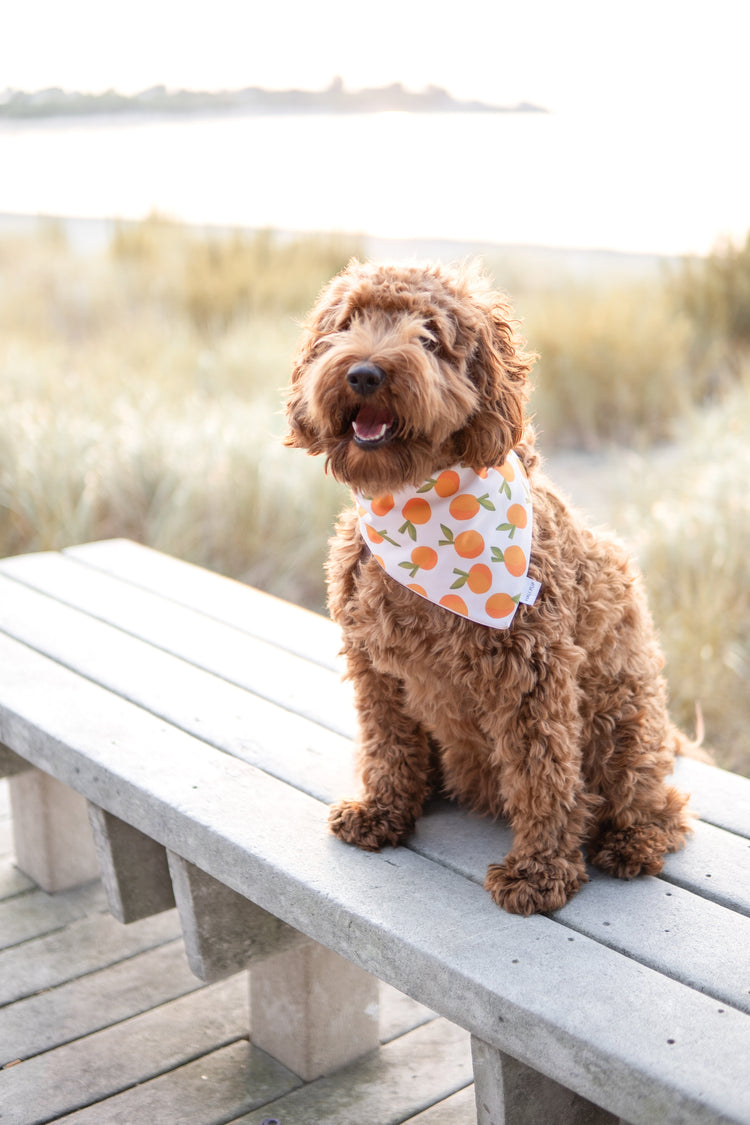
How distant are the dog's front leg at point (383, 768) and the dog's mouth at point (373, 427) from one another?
1.55 ft

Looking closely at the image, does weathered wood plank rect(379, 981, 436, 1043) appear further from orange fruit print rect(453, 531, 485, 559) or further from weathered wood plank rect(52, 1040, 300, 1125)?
orange fruit print rect(453, 531, 485, 559)

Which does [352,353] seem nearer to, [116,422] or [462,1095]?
[462,1095]

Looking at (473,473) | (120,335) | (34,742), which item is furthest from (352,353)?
(120,335)

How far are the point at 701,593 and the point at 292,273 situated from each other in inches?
206

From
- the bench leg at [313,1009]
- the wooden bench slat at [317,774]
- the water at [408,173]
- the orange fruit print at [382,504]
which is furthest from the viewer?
the water at [408,173]

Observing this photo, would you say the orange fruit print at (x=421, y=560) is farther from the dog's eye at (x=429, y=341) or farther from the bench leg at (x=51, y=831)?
the bench leg at (x=51, y=831)

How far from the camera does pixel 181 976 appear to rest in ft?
7.86

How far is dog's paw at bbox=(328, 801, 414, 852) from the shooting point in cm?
181

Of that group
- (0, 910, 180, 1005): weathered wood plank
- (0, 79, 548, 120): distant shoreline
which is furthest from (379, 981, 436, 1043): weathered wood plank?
(0, 79, 548, 120): distant shoreline

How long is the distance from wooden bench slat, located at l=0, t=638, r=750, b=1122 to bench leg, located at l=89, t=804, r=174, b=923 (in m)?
0.07

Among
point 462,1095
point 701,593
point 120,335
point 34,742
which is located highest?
point 120,335

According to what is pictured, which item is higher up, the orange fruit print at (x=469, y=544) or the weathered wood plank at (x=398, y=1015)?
the orange fruit print at (x=469, y=544)

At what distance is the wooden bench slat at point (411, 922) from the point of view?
51.7 inches

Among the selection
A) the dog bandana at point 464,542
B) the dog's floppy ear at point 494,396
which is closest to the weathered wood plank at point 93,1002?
the dog bandana at point 464,542
